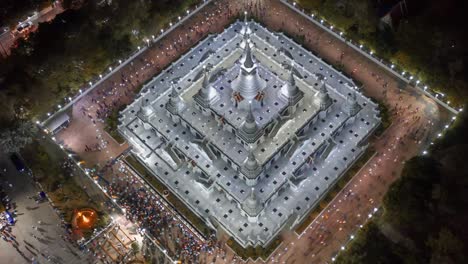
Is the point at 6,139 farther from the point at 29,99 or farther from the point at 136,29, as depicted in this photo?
the point at 136,29

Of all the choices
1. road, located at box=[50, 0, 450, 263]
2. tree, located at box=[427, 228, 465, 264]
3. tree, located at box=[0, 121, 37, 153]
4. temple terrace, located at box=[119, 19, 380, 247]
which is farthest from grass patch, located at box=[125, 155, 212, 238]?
tree, located at box=[427, 228, 465, 264]

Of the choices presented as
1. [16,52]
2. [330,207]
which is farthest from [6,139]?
[330,207]

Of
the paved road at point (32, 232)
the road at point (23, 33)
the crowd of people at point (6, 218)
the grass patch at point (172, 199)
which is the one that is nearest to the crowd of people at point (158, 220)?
the grass patch at point (172, 199)

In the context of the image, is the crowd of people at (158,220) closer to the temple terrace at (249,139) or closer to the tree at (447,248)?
the temple terrace at (249,139)

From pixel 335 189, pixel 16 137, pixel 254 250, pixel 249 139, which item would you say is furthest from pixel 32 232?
pixel 335 189

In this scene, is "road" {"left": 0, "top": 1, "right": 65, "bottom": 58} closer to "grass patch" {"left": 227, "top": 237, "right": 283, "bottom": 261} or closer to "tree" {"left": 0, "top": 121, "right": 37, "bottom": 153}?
"tree" {"left": 0, "top": 121, "right": 37, "bottom": 153}

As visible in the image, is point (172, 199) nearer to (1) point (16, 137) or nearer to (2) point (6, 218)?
(2) point (6, 218)
